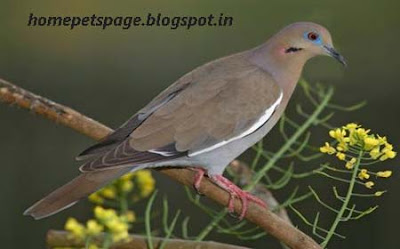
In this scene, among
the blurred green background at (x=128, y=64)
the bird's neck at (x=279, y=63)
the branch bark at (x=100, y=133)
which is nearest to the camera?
the branch bark at (x=100, y=133)

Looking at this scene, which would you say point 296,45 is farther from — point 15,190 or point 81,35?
point 81,35

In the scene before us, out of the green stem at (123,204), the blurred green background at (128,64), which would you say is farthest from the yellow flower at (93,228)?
the blurred green background at (128,64)

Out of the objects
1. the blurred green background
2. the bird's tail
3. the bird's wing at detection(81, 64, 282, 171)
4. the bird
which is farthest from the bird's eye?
the blurred green background

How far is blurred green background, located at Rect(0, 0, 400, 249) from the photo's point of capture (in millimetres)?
2766

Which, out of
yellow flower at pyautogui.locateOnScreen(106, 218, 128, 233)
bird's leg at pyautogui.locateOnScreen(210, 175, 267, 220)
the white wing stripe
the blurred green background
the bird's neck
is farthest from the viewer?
the blurred green background

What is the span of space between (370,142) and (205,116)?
1.56ft

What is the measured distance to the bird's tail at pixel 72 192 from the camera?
100cm

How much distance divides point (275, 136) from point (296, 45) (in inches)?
42.5

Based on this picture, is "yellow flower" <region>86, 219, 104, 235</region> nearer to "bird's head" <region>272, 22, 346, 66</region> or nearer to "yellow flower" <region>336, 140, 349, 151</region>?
"yellow flower" <region>336, 140, 349, 151</region>

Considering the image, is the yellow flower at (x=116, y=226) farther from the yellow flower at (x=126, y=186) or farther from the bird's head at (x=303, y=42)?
the bird's head at (x=303, y=42)

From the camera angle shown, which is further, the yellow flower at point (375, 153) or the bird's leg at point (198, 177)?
the bird's leg at point (198, 177)

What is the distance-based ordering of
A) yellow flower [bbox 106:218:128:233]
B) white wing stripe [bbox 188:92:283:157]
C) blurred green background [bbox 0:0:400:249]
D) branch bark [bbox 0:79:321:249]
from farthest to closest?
1. blurred green background [bbox 0:0:400:249]
2. white wing stripe [bbox 188:92:283:157]
3. branch bark [bbox 0:79:321:249]
4. yellow flower [bbox 106:218:128:233]

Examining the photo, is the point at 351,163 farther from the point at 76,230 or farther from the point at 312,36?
the point at 312,36

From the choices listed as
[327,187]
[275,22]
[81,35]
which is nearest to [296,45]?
[327,187]
